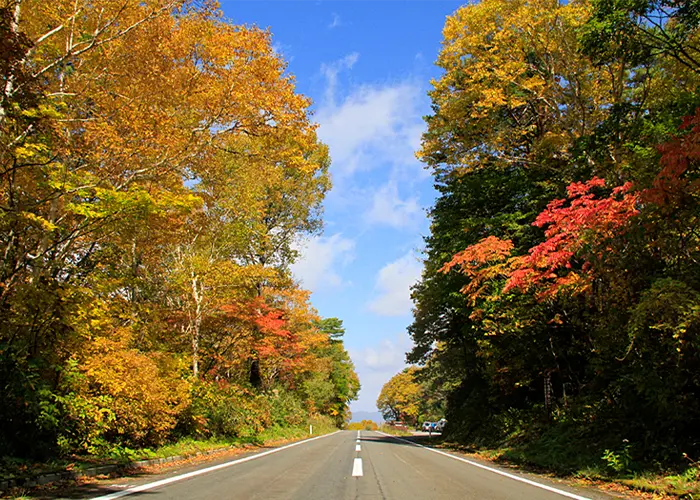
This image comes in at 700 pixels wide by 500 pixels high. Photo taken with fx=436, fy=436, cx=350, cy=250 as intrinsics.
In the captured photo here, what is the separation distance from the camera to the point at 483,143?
1766cm

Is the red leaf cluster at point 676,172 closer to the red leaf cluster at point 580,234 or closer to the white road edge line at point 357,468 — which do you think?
the red leaf cluster at point 580,234

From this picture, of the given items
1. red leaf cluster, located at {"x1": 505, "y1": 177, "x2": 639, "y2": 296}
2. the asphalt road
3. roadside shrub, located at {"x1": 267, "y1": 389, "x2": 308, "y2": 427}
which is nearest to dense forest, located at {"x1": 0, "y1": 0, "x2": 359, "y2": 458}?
the asphalt road

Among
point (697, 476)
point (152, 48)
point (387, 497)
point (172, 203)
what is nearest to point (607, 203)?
point (697, 476)

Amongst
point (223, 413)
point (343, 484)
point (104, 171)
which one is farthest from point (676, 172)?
point (223, 413)

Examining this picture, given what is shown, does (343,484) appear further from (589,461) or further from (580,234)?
(580,234)

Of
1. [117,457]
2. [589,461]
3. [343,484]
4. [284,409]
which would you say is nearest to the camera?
[343,484]

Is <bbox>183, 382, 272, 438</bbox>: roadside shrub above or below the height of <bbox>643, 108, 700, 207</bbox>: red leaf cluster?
below

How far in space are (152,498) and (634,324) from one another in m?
7.48

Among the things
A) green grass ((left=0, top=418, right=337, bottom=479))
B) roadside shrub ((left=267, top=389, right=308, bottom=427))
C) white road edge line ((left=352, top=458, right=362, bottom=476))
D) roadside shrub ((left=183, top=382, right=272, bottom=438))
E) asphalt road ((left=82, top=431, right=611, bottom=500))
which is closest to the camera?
asphalt road ((left=82, top=431, right=611, bottom=500))

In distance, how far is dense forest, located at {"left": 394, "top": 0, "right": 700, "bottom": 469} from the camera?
293 inches

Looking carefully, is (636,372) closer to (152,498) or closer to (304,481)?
(304,481)

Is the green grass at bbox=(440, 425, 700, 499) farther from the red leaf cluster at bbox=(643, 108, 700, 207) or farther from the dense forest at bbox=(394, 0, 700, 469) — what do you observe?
the red leaf cluster at bbox=(643, 108, 700, 207)

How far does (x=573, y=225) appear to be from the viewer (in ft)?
32.7

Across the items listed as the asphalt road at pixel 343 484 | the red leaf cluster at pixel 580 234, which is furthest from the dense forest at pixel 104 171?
the red leaf cluster at pixel 580 234
